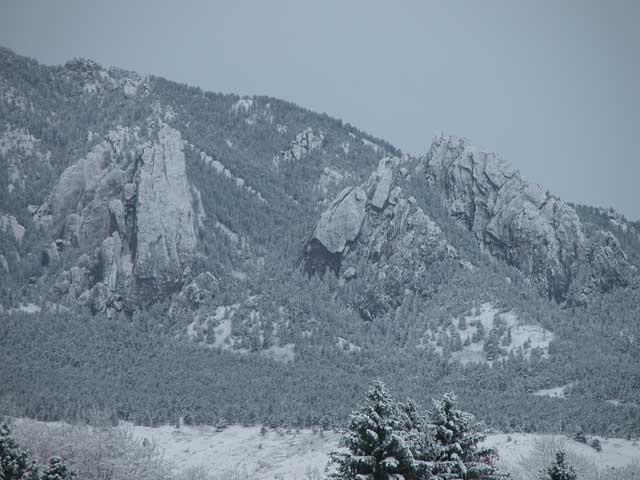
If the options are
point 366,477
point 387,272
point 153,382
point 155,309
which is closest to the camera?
point 366,477

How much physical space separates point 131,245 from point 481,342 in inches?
3244

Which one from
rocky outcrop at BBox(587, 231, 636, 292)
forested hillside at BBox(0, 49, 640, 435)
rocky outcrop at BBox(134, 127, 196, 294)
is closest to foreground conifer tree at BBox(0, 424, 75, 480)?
forested hillside at BBox(0, 49, 640, 435)

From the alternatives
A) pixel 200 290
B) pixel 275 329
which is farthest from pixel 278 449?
pixel 200 290

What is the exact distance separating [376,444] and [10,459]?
32.5 meters

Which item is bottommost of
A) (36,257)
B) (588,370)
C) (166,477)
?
(166,477)

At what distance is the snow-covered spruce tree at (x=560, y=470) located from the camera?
41.5 m

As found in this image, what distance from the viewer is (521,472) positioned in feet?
287

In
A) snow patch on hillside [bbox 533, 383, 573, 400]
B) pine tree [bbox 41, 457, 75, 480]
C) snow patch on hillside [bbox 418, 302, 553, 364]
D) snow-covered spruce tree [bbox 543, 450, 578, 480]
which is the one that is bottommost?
pine tree [bbox 41, 457, 75, 480]

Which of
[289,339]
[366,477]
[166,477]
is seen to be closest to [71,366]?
[289,339]

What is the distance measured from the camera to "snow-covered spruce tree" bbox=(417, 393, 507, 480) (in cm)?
4147

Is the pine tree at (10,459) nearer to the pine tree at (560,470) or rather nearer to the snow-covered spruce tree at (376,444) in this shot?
the snow-covered spruce tree at (376,444)

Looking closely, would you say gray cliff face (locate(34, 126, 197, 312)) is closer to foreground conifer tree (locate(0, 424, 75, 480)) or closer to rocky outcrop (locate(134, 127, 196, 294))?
rocky outcrop (locate(134, 127, 196, 294))

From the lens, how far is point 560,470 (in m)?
41.5

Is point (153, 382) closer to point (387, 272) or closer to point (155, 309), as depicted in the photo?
point (155, 309)
